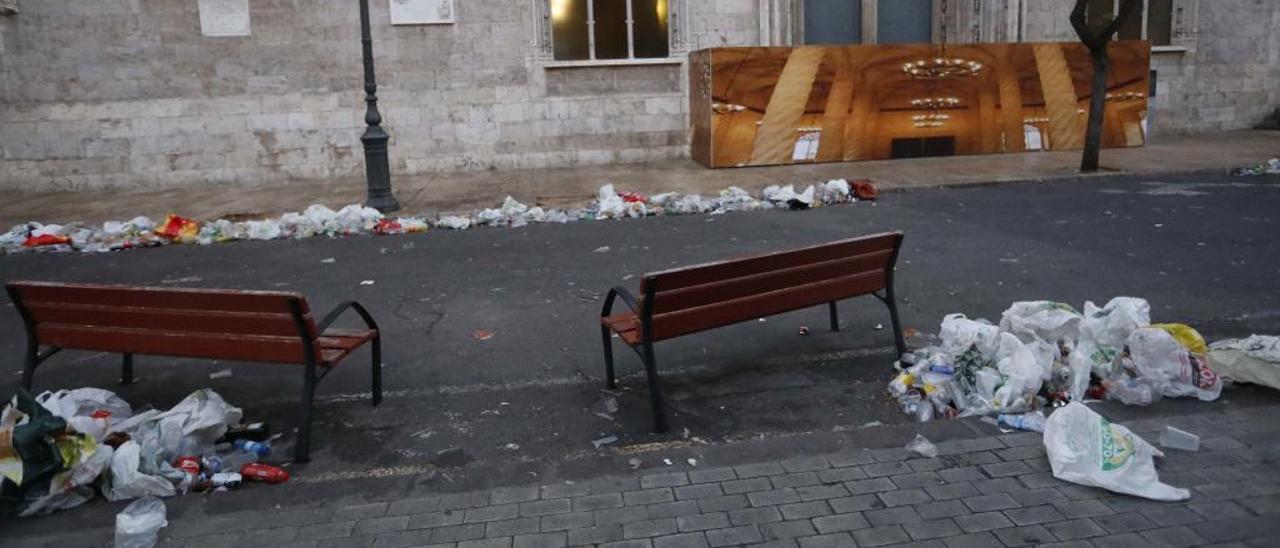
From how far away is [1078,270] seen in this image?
7.98m

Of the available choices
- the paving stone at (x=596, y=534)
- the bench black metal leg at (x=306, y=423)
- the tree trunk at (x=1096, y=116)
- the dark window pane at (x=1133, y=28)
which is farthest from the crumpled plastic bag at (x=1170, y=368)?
the dark window pane at (x=1133, y=28)

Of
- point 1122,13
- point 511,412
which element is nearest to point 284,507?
point 511,412

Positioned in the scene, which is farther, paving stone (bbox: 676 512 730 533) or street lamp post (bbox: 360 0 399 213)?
street lamp post (bbox: 360 0 399 213)

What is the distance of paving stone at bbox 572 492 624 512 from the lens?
12.6ft

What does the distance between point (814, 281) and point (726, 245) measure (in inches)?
175

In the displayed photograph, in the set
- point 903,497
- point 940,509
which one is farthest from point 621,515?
point 940,509

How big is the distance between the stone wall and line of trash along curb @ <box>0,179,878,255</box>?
4.67m

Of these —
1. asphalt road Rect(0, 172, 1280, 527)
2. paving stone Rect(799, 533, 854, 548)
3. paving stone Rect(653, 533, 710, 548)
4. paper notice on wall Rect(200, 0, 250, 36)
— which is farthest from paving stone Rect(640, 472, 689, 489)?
paper notice on wall Rect(200, 0, 250, 36)

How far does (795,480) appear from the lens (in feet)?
13.2

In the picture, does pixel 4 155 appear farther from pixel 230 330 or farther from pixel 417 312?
pixel 230 330

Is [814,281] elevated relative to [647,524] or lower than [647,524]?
elevated

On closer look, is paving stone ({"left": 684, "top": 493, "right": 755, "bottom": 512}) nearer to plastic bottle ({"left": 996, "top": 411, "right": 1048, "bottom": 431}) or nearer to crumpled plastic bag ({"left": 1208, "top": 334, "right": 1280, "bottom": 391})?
plastic bottle ({"left": 996, "top": 411, "right": 1048, "bottom": 431})

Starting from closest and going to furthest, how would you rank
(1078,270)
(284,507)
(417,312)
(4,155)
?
(284,507) → (417,312) → (1078,270) → (4,155)

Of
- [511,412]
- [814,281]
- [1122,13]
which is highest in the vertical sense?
[1122,13]
